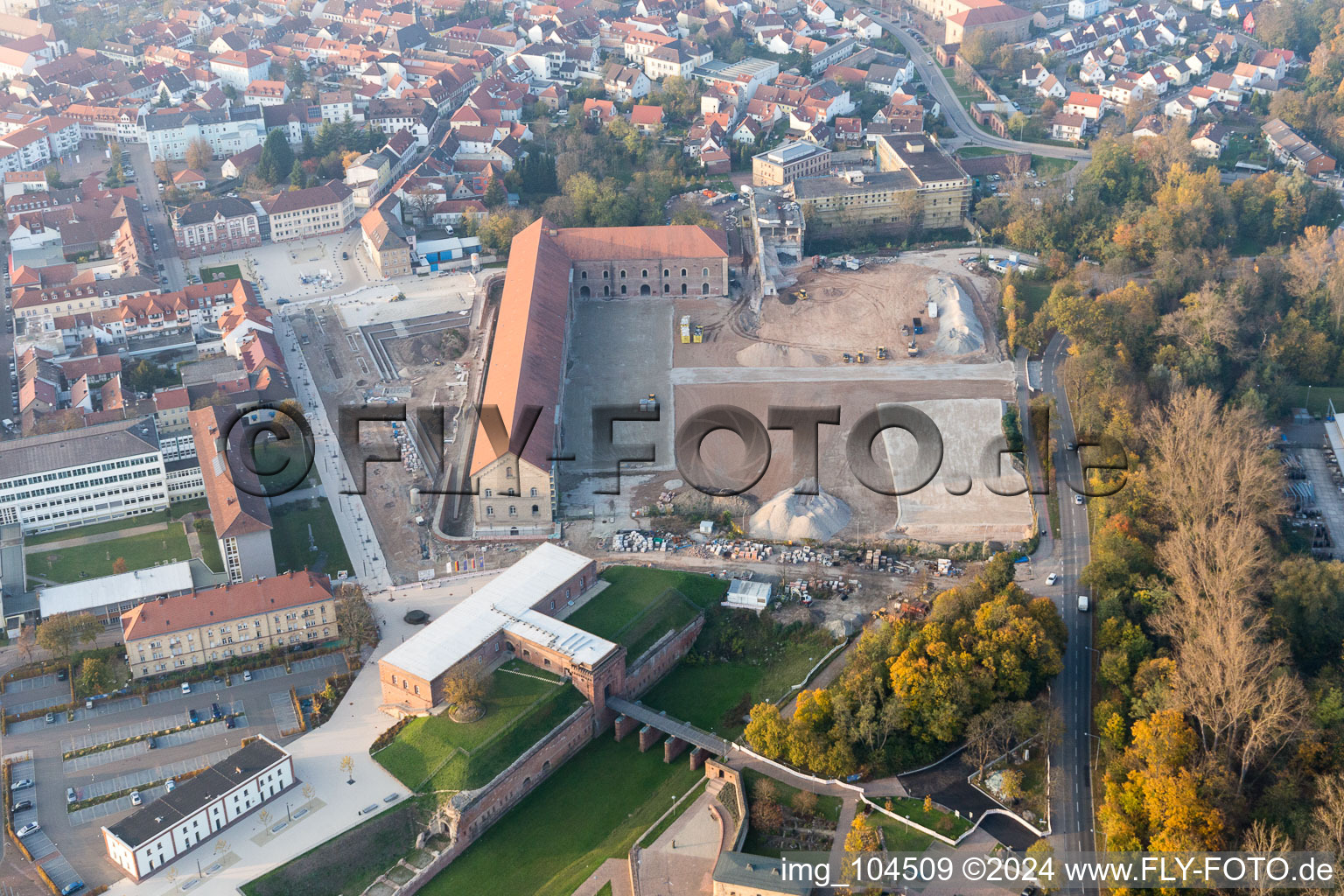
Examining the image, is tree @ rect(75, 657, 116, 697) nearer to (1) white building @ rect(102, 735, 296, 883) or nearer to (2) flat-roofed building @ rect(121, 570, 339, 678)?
(2) flat-roofed building @ rect(121, 570, 339, 678)

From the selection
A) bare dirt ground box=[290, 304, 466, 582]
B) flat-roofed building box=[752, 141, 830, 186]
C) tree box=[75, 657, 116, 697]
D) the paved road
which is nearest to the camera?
tree box=[75, 657, 116, 697]

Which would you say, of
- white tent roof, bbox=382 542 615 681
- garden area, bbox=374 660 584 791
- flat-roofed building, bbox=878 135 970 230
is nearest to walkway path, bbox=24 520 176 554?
white tent roof, bbox=382 542 615 681

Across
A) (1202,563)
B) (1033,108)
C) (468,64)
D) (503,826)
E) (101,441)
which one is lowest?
(503,826)

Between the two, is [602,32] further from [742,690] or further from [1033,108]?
[742,690]

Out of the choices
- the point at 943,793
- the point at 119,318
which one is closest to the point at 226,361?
the point at 119,318

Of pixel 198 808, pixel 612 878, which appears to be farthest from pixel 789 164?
pixel 198 808

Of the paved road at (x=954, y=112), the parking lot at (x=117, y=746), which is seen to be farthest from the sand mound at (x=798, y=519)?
the paved road at (x=954, y=112)
